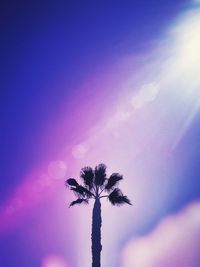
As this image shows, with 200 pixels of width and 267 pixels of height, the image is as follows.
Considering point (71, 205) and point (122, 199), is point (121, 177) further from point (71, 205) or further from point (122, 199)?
point (71, 205)

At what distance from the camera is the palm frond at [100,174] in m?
30.9

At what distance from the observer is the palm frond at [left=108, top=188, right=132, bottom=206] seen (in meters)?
30.2

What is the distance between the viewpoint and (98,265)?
1082 inches

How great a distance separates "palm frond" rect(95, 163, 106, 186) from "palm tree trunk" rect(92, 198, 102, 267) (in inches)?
55.6

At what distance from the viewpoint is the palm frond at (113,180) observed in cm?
3095

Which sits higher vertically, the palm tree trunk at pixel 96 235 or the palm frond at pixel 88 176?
the palm frond at pixel 88 176

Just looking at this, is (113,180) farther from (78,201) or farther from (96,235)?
(96,235)

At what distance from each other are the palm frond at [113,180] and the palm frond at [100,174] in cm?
48

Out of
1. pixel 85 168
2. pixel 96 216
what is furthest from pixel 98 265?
pixel 85 168

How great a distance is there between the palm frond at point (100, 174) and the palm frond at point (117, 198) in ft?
3.98

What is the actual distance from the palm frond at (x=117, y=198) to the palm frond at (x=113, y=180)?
17.6 inches

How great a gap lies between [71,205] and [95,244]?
4058 millimetres

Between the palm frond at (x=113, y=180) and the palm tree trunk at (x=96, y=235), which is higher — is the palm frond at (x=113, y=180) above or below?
above

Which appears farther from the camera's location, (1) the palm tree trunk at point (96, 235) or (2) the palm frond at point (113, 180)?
(2) the palm frond at point (113, 180)
